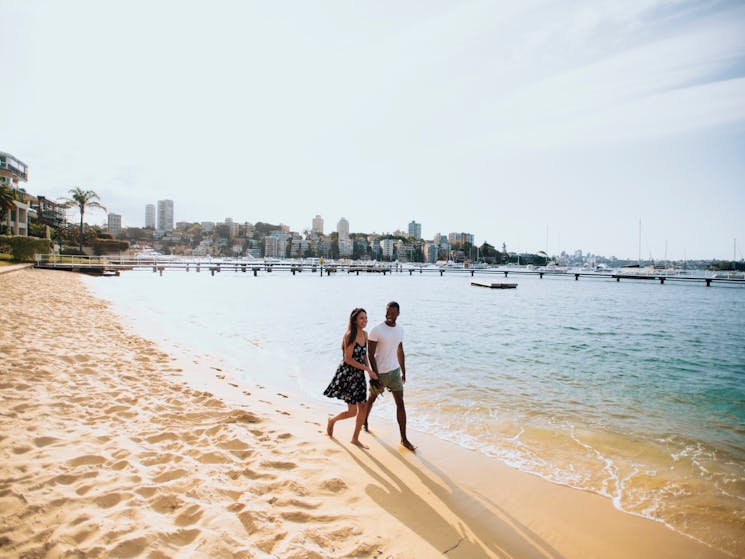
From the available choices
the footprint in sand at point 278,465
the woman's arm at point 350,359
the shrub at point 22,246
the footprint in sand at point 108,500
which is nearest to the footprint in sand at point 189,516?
the footprint in sand at point 108,500

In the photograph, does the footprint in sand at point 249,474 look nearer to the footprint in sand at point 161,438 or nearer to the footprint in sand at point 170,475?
the footprint in sand at point 170,475

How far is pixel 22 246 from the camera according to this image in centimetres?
4000

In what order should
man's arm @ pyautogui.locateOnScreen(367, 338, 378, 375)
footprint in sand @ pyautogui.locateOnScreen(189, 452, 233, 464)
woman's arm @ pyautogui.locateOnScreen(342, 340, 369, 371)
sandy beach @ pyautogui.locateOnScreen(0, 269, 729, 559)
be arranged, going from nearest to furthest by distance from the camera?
sandy beach @ pyautogui.locateOnScreen(0, 269, 729, 559)
footprint in sand @ pyautogui.locateOnScreen(189, 452, 233, 464)
woman's arm @ pyautogui.locateOnScreen(342, 340, 369, 371)
man's arm @ pyautogui.locateOnScreen(367, 338, 378, 375)

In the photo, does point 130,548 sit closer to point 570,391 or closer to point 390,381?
point 390,381

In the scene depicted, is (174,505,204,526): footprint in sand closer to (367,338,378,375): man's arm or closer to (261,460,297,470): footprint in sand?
(261,460,297,470): footprint in sand

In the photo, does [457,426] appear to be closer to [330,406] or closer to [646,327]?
[330,406]

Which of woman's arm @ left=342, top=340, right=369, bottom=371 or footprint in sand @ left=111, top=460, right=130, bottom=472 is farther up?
woman's arm @ left=342, top=340, right=369, bottom=371

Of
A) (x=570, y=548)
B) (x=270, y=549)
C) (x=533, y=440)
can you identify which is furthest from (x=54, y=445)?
(x=533, y=440)

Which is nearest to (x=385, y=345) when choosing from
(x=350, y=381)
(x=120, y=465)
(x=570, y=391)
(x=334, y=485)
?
(x=350, y=381)

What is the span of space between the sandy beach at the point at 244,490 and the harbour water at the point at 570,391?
2.51ft

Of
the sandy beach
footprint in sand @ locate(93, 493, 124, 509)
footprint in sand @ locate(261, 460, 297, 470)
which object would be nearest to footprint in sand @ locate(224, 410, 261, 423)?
the sandy beach

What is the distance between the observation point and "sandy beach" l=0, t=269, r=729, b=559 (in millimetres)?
3119

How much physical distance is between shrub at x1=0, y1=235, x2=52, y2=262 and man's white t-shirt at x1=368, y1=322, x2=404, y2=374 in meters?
49.4

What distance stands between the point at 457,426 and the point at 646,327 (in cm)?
2220
